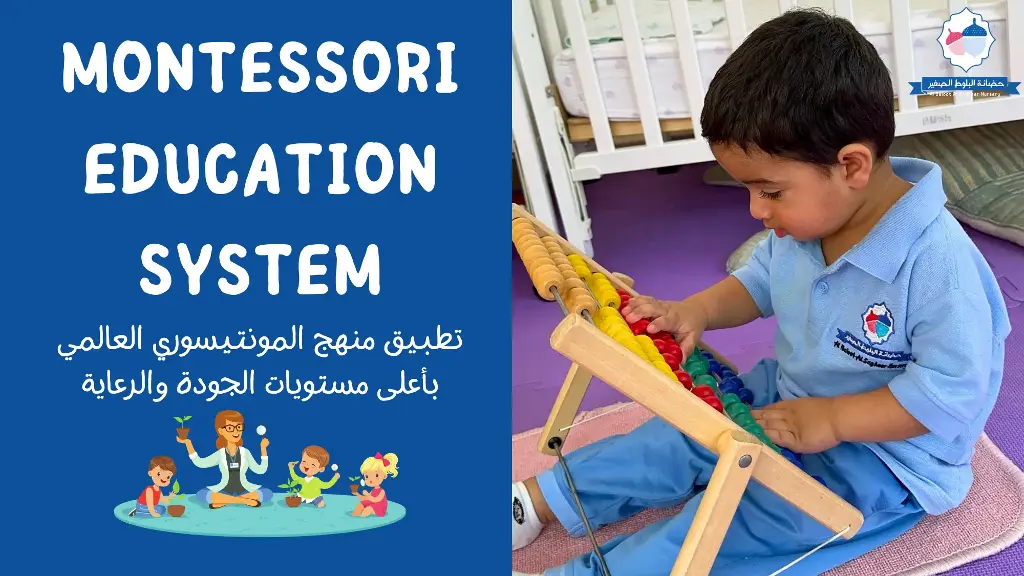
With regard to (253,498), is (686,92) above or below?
above

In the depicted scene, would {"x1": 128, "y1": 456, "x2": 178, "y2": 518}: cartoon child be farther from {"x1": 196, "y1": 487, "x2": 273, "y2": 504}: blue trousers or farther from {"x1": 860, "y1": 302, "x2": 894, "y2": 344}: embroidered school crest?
{"x1": 860, "y1": 302, "x2": 894, "y2": 344}: embroidered school crest

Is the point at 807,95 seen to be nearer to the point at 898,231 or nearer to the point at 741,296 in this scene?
the point at 898,231

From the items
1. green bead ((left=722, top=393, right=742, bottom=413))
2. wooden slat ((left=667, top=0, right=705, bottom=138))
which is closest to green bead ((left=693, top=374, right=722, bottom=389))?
green bead ((left=722, top=393, right=742, bottom=413))

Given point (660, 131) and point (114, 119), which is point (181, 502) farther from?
point (660, 131)

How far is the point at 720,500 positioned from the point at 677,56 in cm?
122

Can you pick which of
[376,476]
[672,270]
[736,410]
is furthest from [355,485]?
[672,270]

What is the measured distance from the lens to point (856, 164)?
2.97 ft

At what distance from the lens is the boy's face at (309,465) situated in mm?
893

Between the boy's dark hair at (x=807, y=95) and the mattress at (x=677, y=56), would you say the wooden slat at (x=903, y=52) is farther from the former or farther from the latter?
the boy's dark hair at (x=807, y=95)

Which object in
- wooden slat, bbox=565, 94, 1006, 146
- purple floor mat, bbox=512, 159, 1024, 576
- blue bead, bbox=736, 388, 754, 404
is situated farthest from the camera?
wooden slat, bbox=565, 94, 1006, 146

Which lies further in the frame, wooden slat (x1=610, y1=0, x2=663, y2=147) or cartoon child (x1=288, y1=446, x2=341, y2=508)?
wooden slat (x1=610, y1=0, x2=663, y2=147)

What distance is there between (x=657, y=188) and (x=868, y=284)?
1.54 metres

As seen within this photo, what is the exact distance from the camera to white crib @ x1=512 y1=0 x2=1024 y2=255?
1.81 meters

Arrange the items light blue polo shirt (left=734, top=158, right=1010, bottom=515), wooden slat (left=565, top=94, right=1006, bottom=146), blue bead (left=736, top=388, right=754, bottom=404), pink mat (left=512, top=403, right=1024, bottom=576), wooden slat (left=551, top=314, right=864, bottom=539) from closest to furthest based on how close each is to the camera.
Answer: wooden slat (left=551, top=314, right=864, bottom=539), light blue polo shirt (left=734, top=158, right=1010, bottom=515), pink mat (left=512, top=403, right=1024, bottom=576), blue bead (left=736, top=388, right=754, bottom=404), wooden slat (left=565, top=94, right=1006, bottom=146)
